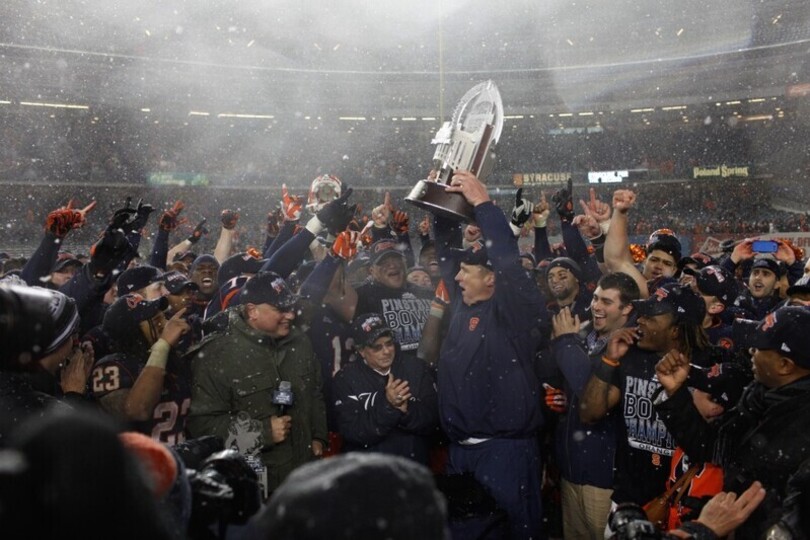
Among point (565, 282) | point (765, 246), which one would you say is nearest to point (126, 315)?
point (565, 282)

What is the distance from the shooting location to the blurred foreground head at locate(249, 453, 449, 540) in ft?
2.69

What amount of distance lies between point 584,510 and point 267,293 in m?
1.88

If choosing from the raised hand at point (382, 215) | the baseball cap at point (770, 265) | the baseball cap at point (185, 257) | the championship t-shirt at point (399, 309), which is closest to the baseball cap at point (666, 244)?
the baseball cap at point (770, 265)

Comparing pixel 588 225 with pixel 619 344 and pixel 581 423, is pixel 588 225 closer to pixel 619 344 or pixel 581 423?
pixel 581 423

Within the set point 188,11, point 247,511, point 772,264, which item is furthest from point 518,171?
point 247,511

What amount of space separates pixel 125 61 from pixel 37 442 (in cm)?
2414

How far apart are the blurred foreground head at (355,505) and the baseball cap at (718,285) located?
3.74 meters

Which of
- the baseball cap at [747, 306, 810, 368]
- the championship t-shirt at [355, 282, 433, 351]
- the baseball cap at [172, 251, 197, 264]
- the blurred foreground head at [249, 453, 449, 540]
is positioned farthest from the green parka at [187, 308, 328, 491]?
the baseball cap at [172, 251, 197, 264]

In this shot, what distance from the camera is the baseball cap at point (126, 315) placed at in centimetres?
301

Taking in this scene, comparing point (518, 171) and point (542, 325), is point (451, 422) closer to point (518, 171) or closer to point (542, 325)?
point (542, 325)

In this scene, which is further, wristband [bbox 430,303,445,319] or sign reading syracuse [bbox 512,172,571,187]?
sign reading syracuse [bbox 512,172,571,187]

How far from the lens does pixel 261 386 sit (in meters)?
3.13

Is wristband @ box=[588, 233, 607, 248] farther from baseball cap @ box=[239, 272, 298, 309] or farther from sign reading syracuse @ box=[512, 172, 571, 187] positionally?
sign reading syracuse @ box=[512, 172, 571, 187]

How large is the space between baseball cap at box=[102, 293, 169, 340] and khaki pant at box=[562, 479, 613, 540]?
223 centimetres
